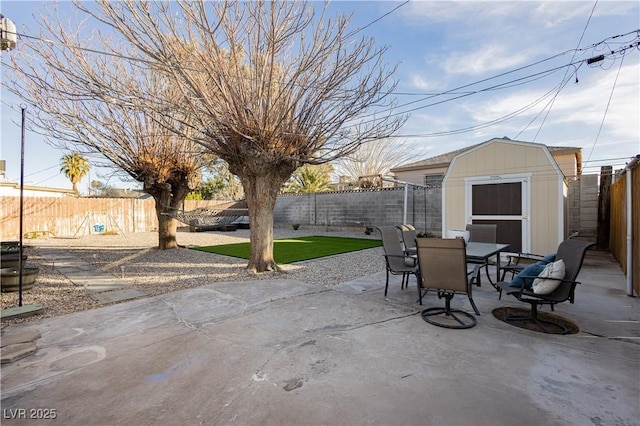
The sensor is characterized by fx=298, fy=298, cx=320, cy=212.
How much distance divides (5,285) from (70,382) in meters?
3.86

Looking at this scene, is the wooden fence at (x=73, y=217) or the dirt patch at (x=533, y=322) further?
the wooden fence at (x=73, y=217)

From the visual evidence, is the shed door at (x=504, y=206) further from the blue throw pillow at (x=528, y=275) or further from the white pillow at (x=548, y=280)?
the white pillow at (x=548, y=280)

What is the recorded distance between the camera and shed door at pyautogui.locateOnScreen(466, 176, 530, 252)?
7027 millimetres

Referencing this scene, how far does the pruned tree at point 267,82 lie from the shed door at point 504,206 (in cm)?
318

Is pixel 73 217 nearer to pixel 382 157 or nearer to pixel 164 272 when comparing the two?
pixel 164 272

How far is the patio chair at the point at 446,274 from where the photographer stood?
11.2 ft

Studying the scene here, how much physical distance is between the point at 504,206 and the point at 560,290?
4.60m

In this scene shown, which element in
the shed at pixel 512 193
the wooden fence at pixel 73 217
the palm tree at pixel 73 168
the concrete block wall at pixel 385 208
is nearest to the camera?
the shed at pixel 512 193

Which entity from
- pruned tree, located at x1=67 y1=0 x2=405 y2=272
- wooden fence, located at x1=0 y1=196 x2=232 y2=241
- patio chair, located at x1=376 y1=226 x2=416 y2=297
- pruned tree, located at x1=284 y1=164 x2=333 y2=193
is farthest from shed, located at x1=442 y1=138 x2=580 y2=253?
wooden fence, located at x1=0 y1=196 x2=232 y2=241

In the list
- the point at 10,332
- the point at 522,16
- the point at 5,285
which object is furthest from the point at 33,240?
the point at 522,16

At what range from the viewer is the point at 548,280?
3.26 m

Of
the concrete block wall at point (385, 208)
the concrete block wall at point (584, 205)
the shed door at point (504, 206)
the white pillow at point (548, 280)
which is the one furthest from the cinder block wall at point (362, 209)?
the white pillow at point (548, 280)

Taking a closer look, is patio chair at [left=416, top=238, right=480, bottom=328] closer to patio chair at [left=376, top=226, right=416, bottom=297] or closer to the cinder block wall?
patio chair at [left=376, top=226, right=416, bottom=297]

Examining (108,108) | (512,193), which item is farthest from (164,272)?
(512,193)
